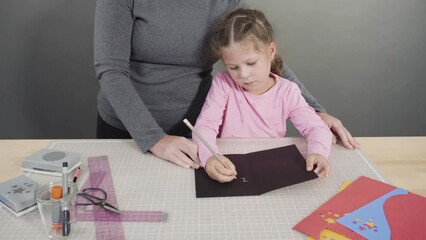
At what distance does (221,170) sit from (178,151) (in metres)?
0.16

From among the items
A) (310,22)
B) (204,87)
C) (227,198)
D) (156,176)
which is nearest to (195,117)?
(204,87)

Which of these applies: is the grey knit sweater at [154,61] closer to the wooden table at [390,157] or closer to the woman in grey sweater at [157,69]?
the woman in grey sweater at [157,69]

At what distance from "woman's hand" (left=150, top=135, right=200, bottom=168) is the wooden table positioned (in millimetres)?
351

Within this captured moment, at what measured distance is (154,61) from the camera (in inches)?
50.0

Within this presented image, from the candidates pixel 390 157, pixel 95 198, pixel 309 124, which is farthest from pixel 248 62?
pixel 95 198

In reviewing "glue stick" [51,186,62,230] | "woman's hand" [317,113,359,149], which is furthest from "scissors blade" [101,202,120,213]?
"woman's hand" [317,113,359,149]

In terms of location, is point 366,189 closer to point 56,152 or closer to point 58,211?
point 58,211

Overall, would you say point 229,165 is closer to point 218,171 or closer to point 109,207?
point 218,171

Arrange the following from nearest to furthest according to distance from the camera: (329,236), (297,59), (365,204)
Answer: (329,236), (365,204), (297,59)

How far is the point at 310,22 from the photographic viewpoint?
2072 millimetres

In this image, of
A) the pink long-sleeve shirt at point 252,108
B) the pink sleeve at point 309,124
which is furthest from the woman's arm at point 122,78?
the pink sleeve at point 309,124

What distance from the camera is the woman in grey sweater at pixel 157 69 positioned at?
1.10m

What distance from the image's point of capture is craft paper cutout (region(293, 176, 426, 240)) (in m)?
0.76

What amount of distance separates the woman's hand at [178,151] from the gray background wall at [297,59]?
1077 mm
